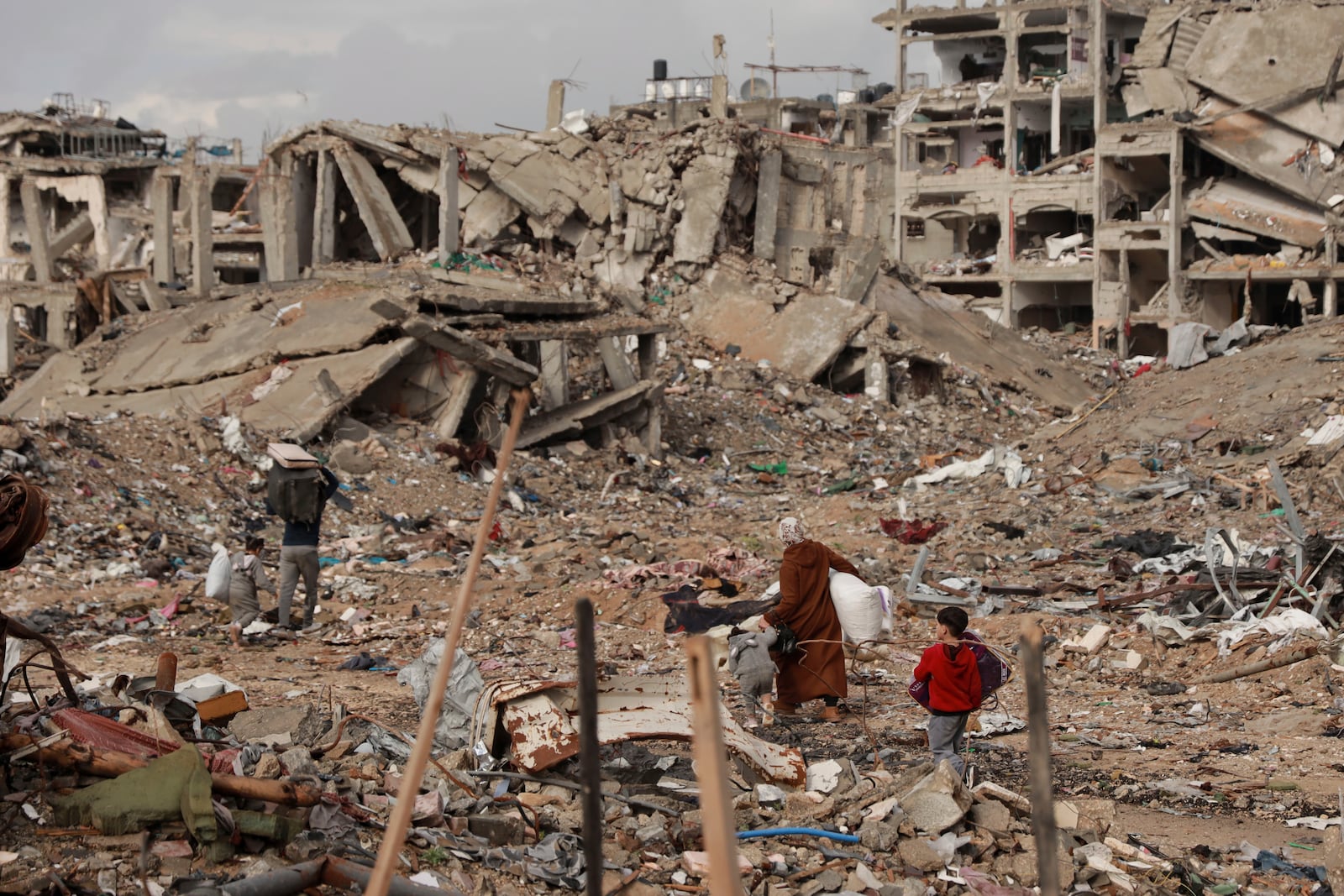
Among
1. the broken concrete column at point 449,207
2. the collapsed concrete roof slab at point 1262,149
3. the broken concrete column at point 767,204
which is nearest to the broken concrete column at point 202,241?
the broken concrete column at point 449,207

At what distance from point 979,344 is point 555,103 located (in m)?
9.76

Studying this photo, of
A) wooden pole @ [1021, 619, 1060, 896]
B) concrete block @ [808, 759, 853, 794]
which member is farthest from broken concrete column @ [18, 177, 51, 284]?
wooden pole @ [1021, 619, 1060, 896]

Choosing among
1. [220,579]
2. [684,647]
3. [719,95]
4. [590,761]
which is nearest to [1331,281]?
[719,95]

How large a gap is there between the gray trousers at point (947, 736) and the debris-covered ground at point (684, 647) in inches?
8.5

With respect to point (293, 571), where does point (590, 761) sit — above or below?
above

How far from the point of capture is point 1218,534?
34.4 ft

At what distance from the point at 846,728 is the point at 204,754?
333cm

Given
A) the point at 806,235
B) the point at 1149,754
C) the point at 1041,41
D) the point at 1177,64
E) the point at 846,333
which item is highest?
the point at 1041,41

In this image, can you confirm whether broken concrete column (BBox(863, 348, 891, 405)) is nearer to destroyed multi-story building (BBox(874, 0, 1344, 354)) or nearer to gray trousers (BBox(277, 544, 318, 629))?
destroyed multi-story building (BBox(874, 0, 1344, 354))

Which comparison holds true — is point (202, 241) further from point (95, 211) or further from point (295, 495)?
point (95, 211)

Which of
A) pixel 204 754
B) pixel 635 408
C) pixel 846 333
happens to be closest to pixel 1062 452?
pixel 635 408

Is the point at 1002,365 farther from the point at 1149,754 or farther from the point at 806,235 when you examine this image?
the point at 1149,754

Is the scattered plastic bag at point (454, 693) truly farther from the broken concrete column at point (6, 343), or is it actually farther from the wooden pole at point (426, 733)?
the broken concrete column at point (6, 343)

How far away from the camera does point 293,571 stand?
9.26 metres
